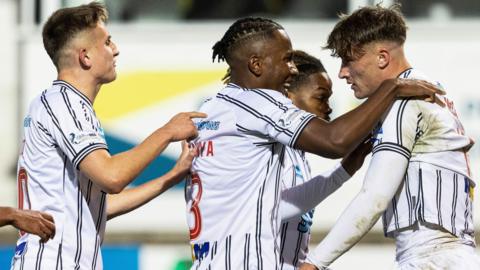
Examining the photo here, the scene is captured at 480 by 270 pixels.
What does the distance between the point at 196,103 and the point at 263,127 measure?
5.79 metres

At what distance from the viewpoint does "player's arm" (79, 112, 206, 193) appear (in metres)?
5.75

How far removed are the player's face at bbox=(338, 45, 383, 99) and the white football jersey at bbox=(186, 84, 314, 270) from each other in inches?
10.6

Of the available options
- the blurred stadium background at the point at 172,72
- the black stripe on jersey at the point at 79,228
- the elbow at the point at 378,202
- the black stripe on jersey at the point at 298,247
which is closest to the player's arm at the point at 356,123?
the elbow at the point at 378,202

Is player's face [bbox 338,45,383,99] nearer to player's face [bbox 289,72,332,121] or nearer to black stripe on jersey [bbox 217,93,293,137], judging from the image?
black stripe on jersey [bbox 217,93,293,137]

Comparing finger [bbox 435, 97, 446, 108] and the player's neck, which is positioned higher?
finger [bbox 435, 97, 446, 108]

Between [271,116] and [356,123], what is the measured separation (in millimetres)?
408

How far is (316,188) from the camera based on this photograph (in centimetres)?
659

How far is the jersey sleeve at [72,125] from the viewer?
19.1 ft

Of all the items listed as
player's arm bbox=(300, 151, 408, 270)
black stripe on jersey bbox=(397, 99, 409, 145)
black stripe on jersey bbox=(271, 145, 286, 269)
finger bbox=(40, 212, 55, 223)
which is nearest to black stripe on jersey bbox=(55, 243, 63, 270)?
finger bbox=(40, 212, 55, 223)

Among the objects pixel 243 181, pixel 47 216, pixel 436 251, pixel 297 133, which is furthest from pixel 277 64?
pixel 47 216

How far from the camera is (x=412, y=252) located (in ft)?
18.8

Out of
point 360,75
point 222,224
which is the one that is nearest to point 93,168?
point 222,224

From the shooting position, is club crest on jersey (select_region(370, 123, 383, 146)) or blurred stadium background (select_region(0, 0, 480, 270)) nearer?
club crest on jersey (select_region(370, 123, 383, 146))

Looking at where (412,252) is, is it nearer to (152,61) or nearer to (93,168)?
(93,168)
